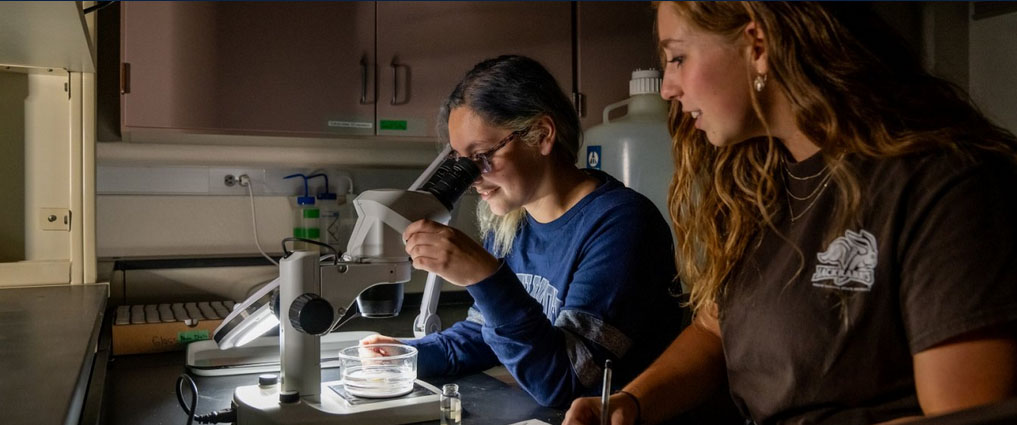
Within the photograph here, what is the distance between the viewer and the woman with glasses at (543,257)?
1.22 m

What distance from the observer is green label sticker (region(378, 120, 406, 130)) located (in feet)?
7.28

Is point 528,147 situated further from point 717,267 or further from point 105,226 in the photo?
point 105,226

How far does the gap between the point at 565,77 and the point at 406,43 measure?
484mm

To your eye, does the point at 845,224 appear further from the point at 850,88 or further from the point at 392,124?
the point at 392,124

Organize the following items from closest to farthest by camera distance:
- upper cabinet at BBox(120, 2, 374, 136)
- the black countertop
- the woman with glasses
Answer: the black countertop
the woman with glasses
upper cabinet at BBox(120, 2, 374, 136)

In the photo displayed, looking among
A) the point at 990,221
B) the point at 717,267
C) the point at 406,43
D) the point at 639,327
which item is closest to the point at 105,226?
the point at 406,43

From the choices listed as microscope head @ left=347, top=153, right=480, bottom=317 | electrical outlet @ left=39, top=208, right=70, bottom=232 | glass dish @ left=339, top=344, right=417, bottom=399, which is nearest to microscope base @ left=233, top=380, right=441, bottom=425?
glass dish @ left=339, top=344, right=417, bottom=399

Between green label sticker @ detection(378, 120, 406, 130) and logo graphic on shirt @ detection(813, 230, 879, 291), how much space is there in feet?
4.78

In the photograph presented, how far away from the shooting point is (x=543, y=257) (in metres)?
1.52

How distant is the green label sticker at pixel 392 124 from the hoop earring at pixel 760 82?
1.37 metres

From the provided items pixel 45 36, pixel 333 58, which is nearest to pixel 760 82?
pixel 45 36

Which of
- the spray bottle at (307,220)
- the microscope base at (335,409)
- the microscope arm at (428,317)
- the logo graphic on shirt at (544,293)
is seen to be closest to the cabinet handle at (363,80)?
the spray bottle at (307,220)

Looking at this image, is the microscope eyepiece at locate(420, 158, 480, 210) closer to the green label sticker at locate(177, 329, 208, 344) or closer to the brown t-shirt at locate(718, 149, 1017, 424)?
the brown t-shirt at locate(718, 149, 1017, 424)

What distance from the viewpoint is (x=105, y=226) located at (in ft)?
7.41
